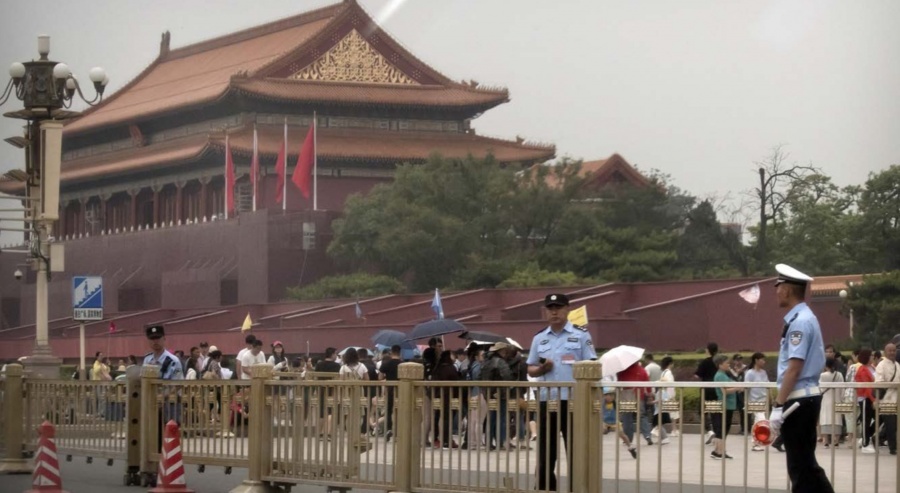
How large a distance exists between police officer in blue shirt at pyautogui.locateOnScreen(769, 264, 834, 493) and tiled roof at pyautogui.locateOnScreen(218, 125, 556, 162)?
3780cm

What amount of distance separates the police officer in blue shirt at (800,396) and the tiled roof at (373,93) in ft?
129

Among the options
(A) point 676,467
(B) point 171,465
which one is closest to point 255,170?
(B) point 171,465

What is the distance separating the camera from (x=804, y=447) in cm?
624

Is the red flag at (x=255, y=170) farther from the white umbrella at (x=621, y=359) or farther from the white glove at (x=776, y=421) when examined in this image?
the white glove at (x=776, y=421)

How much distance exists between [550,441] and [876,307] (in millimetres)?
21159

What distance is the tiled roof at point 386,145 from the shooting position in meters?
45.2

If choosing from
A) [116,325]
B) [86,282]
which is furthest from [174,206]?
[86,282]

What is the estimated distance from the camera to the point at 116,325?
1593 inches

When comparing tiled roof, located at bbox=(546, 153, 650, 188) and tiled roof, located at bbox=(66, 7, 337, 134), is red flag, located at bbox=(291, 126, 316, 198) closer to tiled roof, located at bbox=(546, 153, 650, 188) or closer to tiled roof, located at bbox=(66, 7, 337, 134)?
tiled roof, located at bbox=(66, 7, 337, 134)

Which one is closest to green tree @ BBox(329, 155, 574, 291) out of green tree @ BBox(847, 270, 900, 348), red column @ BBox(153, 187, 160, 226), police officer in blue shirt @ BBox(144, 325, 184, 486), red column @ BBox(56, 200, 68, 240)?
red column @ BBox(153, 187, 160, 226)

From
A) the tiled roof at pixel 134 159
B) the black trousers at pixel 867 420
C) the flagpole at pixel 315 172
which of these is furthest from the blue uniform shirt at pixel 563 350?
the tiled roof at pixel 134 159

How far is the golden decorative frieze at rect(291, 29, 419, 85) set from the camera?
155 feet

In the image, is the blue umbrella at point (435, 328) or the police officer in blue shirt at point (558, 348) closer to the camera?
the police officer in blue shirt at point (558, 348)

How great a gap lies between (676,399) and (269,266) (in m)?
34.0
